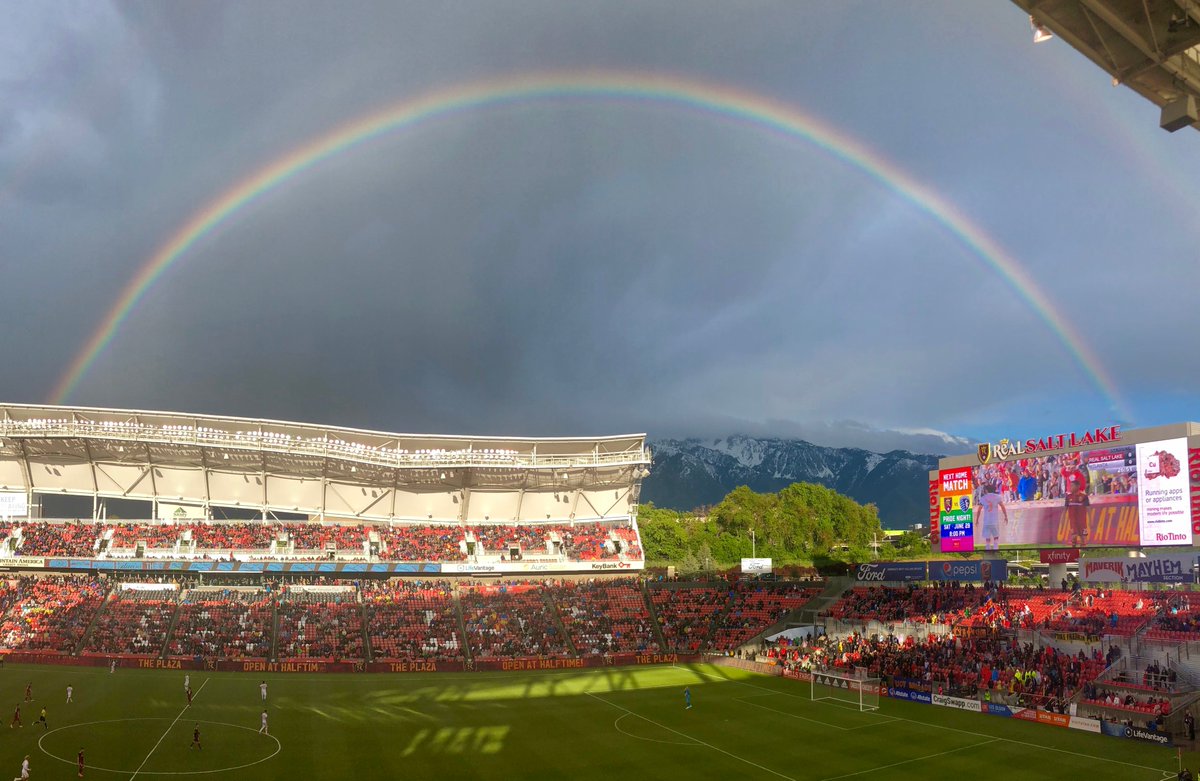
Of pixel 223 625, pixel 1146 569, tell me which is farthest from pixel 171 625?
pixel 1146 569

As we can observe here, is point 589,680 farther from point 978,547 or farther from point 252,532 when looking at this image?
point 252,532

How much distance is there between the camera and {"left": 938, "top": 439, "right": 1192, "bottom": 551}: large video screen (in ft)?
154

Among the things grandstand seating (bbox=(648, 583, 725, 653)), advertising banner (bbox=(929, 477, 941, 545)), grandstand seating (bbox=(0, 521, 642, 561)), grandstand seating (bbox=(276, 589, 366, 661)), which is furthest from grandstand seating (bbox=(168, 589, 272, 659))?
advertising banner (bbox=(929, 477, 941, 545))

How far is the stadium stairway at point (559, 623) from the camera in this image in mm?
69000

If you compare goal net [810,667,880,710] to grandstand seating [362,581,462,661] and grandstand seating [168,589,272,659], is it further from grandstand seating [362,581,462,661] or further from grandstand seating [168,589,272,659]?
grandstand seating [168,589,272,659]

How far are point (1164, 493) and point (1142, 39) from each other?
47507mm

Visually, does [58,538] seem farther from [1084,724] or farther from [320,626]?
[1084,724]

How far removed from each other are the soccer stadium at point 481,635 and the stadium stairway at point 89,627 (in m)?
0.43

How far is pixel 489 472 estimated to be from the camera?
84.0m

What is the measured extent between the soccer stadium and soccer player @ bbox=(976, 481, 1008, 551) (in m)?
2.79

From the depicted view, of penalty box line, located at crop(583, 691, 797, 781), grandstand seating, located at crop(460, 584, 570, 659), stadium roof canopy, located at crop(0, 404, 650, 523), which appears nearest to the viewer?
penalty box line, located at crop(583, 691, 797, 781)

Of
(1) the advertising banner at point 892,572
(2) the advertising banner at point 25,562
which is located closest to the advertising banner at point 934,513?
(1) the advertising banner at point 892,572

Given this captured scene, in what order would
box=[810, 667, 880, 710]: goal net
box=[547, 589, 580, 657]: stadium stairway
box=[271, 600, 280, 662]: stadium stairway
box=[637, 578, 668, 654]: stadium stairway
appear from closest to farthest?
1. box=[810, 667, 880, 710]: goal net
2. box=[271, 600, 280, 662]: stadium stairway
3. box=[547, 589, 580, 657]: stadium stairway
4. box=[637, 578, 668, 654]: stadium stairway

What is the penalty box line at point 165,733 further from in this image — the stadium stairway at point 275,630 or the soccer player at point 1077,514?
the soccer player at point 1077,514
